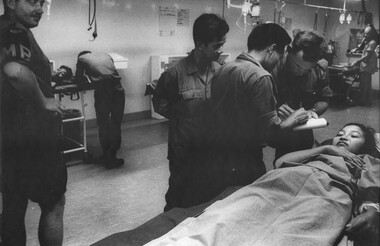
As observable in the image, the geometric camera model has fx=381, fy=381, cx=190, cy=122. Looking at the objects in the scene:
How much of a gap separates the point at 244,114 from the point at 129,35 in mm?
3621

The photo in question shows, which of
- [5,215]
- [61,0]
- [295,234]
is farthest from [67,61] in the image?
[295,234]

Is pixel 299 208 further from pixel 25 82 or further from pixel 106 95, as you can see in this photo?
pixel 106 95

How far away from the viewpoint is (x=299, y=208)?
168 centimetres

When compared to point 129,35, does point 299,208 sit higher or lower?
lower

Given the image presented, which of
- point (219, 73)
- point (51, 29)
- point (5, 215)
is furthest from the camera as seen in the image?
point (51, 29)

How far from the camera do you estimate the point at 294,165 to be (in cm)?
205

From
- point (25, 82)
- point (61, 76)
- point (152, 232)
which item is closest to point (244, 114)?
point (152, 232)

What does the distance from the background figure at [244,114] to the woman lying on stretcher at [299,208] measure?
0.69 feet

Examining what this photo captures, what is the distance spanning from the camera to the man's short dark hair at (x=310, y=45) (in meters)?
2.21

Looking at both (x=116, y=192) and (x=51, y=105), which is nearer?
(x=51, y=105)

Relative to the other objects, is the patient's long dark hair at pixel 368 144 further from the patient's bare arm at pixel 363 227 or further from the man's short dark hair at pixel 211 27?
the man's short dark hair at pixel 211 27

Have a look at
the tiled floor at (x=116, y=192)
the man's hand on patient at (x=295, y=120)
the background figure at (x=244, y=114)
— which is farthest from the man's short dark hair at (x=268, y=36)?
the tiled floor at (x=116, y=192)

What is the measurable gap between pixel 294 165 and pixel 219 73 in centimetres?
64

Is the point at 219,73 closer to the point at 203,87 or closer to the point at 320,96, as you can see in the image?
the point at 203,87
